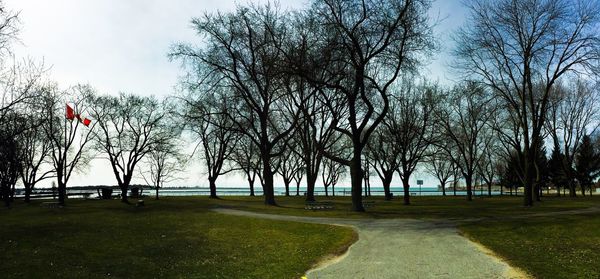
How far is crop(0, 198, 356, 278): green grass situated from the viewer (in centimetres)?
1052

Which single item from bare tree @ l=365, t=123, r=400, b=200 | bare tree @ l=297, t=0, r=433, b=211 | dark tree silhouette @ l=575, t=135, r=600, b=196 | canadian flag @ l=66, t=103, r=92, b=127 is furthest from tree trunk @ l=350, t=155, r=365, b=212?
dark tree silhouette @ l=575, t=135, r=600, b=196

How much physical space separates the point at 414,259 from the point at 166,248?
298 inches

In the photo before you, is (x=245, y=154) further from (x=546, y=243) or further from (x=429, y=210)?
(x=546, y=243)

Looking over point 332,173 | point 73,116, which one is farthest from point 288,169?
point 73,116

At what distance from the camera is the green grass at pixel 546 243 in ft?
33.8

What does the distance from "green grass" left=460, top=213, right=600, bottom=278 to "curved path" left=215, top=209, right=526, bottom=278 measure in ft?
2.09

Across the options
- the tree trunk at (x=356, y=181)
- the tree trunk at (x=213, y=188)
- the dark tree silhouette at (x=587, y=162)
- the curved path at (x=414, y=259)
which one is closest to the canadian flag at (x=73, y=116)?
the tree trunk at (x=213, y=188)

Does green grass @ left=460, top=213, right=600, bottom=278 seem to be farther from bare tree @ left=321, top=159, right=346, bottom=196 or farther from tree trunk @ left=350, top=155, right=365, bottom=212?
bare tree @ left=321, top=159, right=346, bottom=196

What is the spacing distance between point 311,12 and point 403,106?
18564 millimetres

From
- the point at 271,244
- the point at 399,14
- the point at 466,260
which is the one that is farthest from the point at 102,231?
the point at 399,14

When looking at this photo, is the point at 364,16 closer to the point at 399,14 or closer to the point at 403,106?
the point at 399,14

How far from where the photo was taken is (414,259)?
11414 millimetres

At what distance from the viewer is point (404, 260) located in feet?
37.2

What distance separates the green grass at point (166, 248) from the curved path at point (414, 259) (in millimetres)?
778
